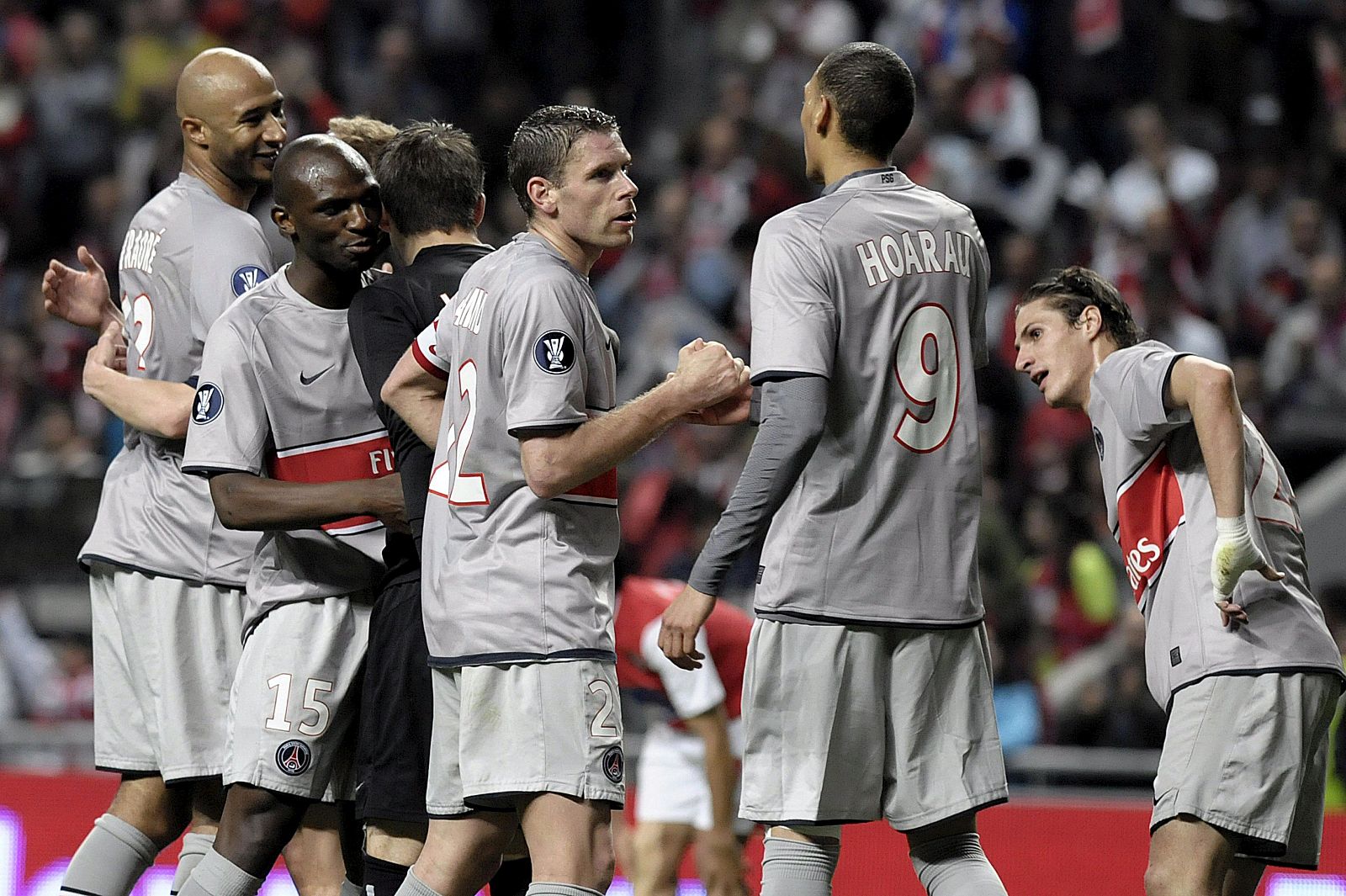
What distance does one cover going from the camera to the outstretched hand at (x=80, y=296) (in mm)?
5062

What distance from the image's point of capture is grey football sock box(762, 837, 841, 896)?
409 centimetres

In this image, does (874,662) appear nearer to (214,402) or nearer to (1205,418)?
(1205,418)

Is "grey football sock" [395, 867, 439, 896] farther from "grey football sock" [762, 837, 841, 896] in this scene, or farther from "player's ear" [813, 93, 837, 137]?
"player's ear" [813, 93, 837, 137]

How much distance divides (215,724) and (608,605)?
51.6 inches

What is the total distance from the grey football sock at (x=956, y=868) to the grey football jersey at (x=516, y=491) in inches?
35.1

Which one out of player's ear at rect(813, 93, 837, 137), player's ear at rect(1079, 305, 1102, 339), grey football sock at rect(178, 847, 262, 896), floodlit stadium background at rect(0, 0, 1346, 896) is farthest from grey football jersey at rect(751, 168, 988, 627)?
floodlit stadium background at rect(0, 0, 1346, 896)

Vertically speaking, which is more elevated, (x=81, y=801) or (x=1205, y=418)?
(x=1205, y=418)

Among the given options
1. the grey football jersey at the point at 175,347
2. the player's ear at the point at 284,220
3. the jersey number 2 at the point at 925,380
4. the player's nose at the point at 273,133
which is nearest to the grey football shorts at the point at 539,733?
the jersey number 2 at the point at 925,380

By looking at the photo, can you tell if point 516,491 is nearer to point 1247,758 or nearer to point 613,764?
point 613,764

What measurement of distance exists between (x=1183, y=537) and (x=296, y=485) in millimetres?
2074

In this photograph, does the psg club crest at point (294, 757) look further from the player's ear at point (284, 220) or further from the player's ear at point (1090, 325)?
the player's ear at point (1090, 325)

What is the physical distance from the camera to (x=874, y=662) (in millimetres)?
4105

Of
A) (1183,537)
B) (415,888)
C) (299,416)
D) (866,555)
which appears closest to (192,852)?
(415,888)

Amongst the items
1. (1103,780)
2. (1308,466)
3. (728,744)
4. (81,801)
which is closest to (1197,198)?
(1308,466)
